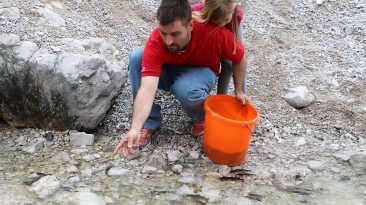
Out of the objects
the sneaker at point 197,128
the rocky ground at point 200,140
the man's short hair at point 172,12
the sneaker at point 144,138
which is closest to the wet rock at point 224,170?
the rocky ground at point 200,140

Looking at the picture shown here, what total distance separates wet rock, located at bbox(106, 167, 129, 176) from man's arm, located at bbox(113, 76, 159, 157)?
22 centimetres

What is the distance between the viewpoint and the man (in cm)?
248

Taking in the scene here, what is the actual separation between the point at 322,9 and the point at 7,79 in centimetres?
292

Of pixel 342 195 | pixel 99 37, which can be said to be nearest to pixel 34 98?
pixel 99 37

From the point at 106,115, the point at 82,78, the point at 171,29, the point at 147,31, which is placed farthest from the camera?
the point at 147,31

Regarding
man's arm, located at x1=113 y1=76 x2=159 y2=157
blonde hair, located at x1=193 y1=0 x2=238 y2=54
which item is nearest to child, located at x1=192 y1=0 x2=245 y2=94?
blonde hair, located at x1=193 y1=0 x2=238 y2=54

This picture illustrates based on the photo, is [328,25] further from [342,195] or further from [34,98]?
[34,98]

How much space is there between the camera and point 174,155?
291cm

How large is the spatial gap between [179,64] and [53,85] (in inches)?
29.2

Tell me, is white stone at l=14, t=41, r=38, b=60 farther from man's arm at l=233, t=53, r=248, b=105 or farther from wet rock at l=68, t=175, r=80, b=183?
man's arm at l=233, t=53, r=248, b=105

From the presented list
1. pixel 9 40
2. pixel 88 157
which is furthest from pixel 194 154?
pixel 9 40

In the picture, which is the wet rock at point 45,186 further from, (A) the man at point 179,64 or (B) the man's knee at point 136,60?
(B) the man's knee at point 136,60

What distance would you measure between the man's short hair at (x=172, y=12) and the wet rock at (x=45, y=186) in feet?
3.21

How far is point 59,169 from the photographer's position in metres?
2.73
